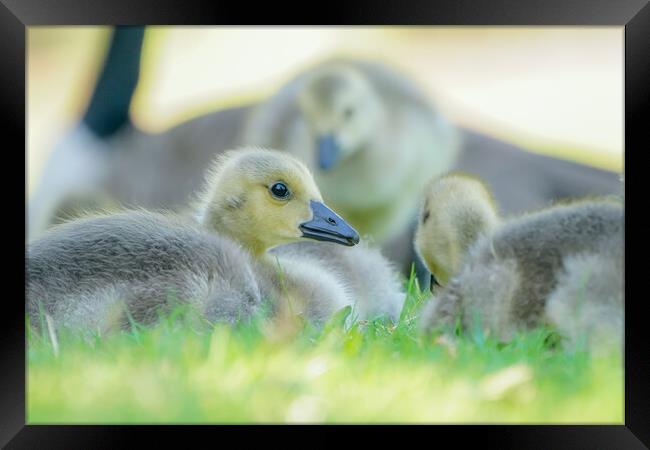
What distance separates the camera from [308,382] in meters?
1.73

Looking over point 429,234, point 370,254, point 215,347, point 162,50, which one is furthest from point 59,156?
point 215,347

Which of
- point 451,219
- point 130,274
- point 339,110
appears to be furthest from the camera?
point 339,110

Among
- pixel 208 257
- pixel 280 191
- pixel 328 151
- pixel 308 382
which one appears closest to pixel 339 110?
pixel 328 151

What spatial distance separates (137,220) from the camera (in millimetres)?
2229

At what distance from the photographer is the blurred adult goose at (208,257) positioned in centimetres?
204

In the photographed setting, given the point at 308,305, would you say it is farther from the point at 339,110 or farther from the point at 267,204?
the point at 339,110

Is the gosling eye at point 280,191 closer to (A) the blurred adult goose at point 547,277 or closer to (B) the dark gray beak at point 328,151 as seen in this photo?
(A) the blurred adult goose at point 547,277

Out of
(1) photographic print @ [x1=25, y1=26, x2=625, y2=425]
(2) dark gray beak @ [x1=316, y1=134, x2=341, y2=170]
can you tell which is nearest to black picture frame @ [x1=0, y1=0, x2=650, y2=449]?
(1) photographic print @ [x1=25, y1=26, x2=625, y2=425]

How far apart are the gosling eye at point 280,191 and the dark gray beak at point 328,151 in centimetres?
167

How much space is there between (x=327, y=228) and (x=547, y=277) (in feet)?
2.01

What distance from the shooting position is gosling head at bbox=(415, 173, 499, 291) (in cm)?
226

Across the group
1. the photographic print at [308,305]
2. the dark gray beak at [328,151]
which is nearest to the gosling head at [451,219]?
the photographic print at [308,305]

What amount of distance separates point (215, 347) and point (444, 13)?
78cm

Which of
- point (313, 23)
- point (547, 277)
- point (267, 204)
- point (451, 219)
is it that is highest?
point (313, 23)
